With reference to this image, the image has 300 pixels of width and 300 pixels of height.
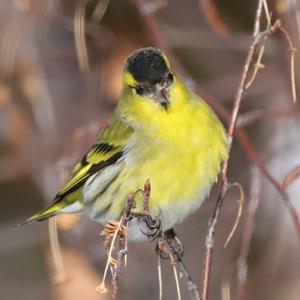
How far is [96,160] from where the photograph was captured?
362 cm

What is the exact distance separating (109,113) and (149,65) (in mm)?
1618

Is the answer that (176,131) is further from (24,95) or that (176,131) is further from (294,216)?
(24,95)

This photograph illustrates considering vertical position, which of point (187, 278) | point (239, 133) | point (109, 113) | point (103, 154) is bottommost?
point (187, 278)

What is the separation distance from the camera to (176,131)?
10.7 feet

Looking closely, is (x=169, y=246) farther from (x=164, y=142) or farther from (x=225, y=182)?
(x=164, y=142)

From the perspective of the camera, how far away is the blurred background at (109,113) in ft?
15.9

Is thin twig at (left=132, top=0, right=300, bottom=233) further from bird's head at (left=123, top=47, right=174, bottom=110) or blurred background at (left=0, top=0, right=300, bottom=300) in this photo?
blurred background at (left=0, top=0, right=300, bottom=300)

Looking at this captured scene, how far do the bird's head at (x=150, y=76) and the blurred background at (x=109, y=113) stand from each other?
1291mm

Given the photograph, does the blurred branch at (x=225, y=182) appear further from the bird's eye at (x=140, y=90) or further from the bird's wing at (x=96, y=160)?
the bird's wing at (x=96, y=160)

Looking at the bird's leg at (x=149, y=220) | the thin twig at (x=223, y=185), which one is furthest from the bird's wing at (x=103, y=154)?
the thin twig at (x=223, y=185)

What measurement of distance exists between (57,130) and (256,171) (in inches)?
93.4

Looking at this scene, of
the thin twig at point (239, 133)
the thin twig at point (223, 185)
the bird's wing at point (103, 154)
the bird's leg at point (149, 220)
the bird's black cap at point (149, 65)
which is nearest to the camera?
the bird's leg at point (149, 220)

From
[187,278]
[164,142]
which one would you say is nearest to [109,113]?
[164,142]

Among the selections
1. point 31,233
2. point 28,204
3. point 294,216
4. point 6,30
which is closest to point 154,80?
point 294,216
